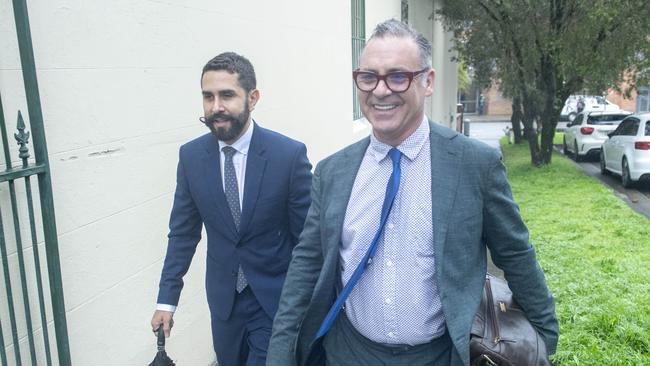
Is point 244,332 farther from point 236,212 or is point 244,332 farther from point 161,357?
point 236,212

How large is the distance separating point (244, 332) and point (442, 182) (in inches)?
56.7

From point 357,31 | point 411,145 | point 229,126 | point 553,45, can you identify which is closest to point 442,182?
point 411,145

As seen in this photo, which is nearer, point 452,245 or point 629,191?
point 452,245

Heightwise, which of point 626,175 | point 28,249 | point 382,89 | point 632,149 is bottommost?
point 626,175

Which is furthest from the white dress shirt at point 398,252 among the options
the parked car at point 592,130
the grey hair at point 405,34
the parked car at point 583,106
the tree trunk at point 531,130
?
the parked car at point 583,106

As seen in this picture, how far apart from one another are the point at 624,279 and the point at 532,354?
4420 millimetres

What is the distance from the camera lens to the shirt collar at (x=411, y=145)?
2.05m

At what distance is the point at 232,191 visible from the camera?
2.82 metres

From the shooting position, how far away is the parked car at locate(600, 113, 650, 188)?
12.0 m

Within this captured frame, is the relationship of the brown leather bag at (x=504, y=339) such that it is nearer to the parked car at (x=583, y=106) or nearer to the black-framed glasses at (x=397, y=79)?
the black-framed glasses at (x=397, y=79)

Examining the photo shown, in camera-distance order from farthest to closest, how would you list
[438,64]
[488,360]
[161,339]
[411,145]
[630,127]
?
[438,64] → [630,127] → [161,339] → [411,145] → [488,360]

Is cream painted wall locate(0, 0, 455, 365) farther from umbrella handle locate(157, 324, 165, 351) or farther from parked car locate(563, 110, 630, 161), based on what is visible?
parked car locate(563, 110, 630, 161)

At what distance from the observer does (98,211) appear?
116 inches

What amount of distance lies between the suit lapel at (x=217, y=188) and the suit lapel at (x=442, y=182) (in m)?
1.15
